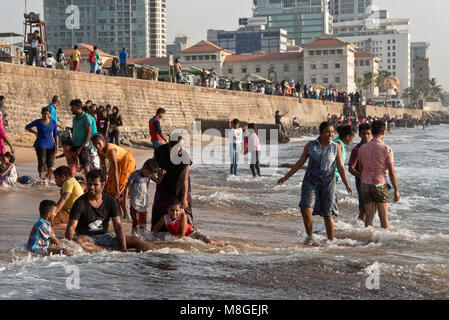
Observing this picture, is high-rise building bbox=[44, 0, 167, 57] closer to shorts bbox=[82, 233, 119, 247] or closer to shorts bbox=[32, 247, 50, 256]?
shorts bbox=[82, 233, 119, 247]

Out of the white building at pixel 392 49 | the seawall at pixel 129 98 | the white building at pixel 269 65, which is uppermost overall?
the white building at pixel 392 49

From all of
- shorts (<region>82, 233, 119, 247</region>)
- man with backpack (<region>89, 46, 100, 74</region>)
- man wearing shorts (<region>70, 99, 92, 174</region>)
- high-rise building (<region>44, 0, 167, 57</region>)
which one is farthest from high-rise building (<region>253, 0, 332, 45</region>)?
shorts (<region>82, 233, 119, 247</region>)

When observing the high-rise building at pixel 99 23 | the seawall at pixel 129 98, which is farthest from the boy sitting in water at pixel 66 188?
the high-rise building at pixel 99 23

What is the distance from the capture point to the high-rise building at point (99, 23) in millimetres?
168250

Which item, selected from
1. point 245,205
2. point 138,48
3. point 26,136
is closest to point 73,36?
→ point 138,48

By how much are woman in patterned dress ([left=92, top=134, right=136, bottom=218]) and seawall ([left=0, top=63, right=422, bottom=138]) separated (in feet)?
43.5

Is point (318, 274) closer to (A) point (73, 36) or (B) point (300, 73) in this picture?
(B) point (300, 73)

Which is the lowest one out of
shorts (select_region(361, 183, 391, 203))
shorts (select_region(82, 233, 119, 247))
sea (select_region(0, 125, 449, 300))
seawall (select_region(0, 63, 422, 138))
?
sea (select_region(0, 125, 449, 300))

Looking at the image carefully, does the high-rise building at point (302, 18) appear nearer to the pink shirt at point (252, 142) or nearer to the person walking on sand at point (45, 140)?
the pink shirt at point (252, 142)

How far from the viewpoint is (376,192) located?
768 centimetres

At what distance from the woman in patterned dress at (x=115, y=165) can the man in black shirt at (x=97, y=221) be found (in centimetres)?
127

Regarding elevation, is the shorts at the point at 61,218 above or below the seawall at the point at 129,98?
below

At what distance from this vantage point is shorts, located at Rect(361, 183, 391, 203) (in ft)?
25.2

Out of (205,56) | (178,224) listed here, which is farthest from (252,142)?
(205,56)
